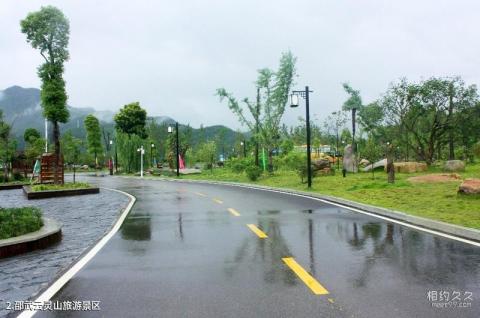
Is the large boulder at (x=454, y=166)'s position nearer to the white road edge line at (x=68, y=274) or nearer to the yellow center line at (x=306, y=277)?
the white road edge line at (x=68, y=274)

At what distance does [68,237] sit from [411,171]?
26.6 m

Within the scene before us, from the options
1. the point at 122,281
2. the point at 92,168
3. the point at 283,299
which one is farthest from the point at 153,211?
the point at 92,168

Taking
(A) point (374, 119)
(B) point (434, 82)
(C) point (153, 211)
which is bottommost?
(C) point (153, 211)

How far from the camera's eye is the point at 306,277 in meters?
5.93

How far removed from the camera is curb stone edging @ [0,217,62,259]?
7977 mm

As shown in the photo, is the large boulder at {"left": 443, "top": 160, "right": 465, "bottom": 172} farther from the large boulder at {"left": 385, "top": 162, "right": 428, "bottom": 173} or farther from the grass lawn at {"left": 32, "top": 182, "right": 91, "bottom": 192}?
the grass lawn at {"left": 32, "top": 182, "right": 91, "bottom": 192}

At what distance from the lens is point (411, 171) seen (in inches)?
1240

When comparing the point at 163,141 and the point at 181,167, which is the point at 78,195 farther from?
the point at 163,141

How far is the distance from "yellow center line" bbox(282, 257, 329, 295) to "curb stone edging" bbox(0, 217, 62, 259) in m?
4.73

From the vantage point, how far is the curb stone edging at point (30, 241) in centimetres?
798

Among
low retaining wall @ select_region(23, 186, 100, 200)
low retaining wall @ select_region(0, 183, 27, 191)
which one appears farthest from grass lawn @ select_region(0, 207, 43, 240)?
low retaining wall @ select_region(0, 183, 27, 191)

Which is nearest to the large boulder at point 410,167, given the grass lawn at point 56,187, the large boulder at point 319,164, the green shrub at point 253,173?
the large boulder at point 319,164

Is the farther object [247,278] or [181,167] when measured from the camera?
[181,167]

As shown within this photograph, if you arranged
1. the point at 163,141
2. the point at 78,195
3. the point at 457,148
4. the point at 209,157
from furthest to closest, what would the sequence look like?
the point at 163,141 < the point at 209,157 < the point at 457,148 < the point at 78,195
